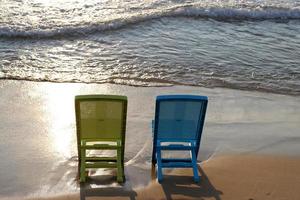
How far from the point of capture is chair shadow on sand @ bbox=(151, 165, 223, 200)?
17.1 ft

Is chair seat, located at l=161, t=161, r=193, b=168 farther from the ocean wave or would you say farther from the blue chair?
the ocean wave

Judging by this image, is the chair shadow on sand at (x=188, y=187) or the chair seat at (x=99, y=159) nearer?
the chair shadow on sand at (x=188, y=187)

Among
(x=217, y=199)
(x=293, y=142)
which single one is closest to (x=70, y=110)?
(x=217, y=199)

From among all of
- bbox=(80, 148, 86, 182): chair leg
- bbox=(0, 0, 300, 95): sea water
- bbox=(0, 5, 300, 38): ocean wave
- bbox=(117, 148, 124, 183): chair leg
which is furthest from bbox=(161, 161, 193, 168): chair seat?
bbox=(0, 5, 300, 38): ocean wave

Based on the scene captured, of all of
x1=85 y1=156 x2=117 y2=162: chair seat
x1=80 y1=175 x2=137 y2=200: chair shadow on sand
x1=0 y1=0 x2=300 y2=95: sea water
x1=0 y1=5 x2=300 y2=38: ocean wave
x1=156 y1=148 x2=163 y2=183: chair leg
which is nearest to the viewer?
x1=80 y1=175 x2=137 y2=200: chair shadow on sand

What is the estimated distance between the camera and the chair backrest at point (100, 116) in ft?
16.8

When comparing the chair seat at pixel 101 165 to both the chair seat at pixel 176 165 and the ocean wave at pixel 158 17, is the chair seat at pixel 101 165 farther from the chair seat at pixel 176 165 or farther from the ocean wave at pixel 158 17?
the ocean wave at pixel 158 17

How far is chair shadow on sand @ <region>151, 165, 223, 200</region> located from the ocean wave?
7.09m

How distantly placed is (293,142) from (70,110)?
3.43 metres

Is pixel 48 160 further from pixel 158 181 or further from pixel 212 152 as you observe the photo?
pixel 212 152

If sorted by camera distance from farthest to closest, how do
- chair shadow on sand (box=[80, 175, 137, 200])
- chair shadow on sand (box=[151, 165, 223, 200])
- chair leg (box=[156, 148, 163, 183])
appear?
chair leg (box=[156, 148, 163, 183]), chair shadow on sand (box=[151, 165, 223, 200]), chair shadow on sand (box=[80, 175, 137, 200])

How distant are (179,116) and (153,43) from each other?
5.88 metres

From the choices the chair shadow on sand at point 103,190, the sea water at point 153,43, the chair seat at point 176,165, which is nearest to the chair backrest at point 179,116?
the chair seat at point 176,165

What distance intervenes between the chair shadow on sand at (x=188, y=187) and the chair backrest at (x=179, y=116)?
493 millimetres
